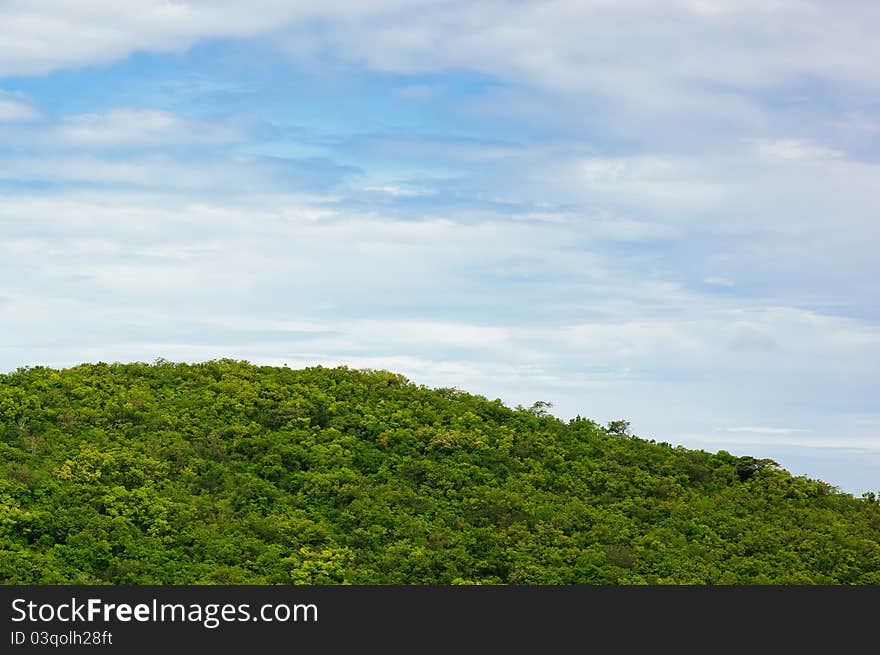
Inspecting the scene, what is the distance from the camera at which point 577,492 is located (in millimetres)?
42125

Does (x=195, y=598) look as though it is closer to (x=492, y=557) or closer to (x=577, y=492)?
(x=492, y=557)

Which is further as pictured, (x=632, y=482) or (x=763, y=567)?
(x=632, y=482)

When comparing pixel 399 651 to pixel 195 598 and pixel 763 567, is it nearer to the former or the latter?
pixel 195 598

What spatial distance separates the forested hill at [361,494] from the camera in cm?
3581

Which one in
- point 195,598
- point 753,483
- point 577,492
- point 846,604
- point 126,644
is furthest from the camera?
point 753,483

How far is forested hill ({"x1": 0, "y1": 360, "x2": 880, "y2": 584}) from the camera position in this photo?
117 ft

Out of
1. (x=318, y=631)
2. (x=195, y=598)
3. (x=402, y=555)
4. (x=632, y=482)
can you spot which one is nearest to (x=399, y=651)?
(x=318, y=631)

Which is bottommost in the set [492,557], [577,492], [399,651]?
[399,651]

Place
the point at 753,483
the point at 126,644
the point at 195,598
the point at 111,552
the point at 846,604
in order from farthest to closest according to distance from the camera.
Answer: the point at 753,483 → the point at 111,552 → the point at 846,604 → the point at 195,598 → the point at 126,644

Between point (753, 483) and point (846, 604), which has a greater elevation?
point (753, 483)

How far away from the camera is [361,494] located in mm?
39938

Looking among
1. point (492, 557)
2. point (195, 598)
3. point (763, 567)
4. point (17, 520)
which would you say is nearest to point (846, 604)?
point (763, 567)

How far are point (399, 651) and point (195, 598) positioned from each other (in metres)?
5.78

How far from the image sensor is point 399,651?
26672 millimetres
